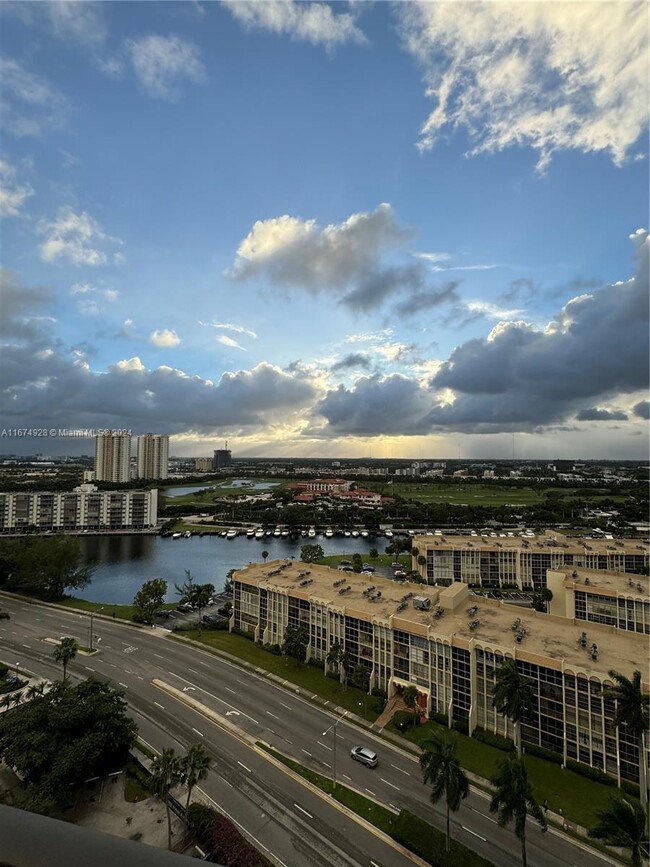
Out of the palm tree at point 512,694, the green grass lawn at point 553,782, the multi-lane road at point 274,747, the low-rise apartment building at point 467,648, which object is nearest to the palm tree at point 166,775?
the multi-lane road at point 274,747

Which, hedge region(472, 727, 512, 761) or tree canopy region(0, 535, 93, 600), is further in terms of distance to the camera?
tree canopy region(0, 535, 93, 600)

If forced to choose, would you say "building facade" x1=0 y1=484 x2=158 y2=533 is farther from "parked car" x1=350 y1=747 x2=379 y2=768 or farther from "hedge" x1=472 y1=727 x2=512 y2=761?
"hedge" x1=472 y1=727 x2=512 y2=761

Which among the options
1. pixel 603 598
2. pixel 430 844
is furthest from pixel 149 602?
pixel 603 598

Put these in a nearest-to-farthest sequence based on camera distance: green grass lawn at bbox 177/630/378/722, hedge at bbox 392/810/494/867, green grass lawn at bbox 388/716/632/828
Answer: hedge at bbox 392/810/494/867 < green grass lawn at bbox 388/716/632/828 < green grass lawn at bbox 177/630/378/722

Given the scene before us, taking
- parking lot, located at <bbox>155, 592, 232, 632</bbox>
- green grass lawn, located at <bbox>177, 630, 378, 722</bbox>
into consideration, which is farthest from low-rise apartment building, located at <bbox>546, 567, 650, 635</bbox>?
parking lot, located at <bbox>155, 592, 232, 632</bbox>

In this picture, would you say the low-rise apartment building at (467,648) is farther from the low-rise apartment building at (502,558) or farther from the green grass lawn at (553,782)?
the low-rise apartment building at (502,558)

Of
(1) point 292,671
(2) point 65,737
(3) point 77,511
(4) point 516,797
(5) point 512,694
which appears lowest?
(1) point 292,671

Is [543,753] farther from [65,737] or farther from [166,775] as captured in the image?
[65,737]
